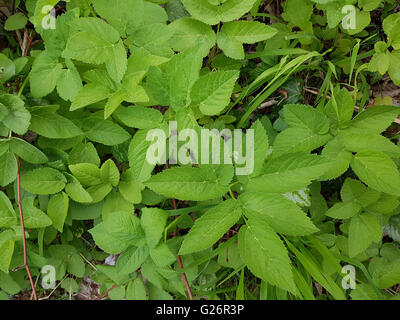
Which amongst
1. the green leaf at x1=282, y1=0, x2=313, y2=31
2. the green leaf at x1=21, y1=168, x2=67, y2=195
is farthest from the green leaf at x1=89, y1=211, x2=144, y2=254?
the green leaf at x1=282, y1=0, x2=313, y2=31

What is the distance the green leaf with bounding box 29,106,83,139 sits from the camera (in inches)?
51.9

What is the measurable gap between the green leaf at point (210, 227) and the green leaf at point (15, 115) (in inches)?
28.9

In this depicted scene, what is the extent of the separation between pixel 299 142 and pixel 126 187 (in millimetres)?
741

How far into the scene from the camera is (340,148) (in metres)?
1.29

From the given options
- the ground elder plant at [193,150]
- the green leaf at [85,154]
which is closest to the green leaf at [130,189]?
the ground elder plant at [193,150]

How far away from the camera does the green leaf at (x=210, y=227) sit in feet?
3.41

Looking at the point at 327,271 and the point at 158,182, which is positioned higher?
the point at 158,182

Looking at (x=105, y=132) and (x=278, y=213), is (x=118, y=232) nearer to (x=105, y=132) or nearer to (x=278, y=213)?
(x=105, y=132)

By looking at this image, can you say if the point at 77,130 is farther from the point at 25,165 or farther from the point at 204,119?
the point at 204,119

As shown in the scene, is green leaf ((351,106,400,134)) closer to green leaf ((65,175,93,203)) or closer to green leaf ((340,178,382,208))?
green leaf ((340,178,382,208))

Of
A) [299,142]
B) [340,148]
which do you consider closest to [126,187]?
[299,142]

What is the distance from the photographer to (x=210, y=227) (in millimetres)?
1055

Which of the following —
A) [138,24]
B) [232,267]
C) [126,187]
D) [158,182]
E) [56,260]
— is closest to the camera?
[158,182]

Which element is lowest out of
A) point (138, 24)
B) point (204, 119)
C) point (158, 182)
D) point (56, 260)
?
point (56, 260)
